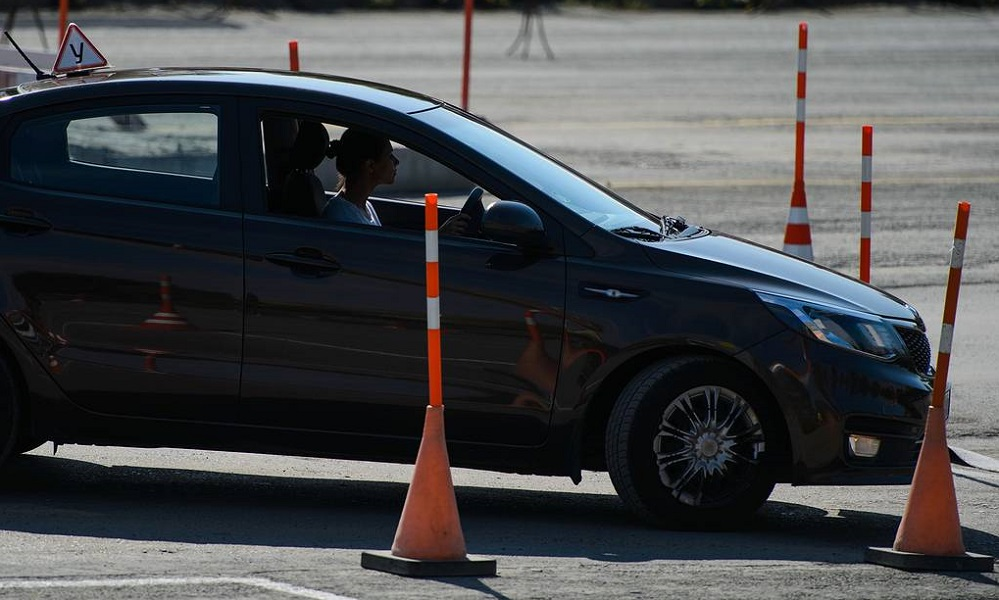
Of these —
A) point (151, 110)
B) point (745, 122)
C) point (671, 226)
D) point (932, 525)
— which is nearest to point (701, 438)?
point (932, 525)

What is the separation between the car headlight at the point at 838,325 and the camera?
6.56 meters

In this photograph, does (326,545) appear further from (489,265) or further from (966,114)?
(966,114)

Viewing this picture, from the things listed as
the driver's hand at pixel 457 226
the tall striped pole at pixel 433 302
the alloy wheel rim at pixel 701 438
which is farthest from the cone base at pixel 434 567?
the driver's hand at pixel 457 226

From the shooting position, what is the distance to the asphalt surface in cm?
594

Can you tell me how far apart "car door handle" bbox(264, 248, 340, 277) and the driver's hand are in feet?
1.52

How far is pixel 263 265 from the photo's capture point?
669cm

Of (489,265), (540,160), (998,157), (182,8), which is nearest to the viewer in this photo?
(489,265)

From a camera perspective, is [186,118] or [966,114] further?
[966,114]

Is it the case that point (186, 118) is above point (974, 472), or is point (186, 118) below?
above

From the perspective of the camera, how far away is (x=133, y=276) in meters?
6.75

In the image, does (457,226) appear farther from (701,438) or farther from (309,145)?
(701,438)

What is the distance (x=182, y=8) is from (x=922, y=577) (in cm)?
3389

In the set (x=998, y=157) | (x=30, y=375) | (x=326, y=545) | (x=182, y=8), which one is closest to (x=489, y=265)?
(x=326, y=545)

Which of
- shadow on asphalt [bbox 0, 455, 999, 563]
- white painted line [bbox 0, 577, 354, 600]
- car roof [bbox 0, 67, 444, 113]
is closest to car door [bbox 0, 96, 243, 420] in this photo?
car roof [bbox 0, 67, 444, 113]
